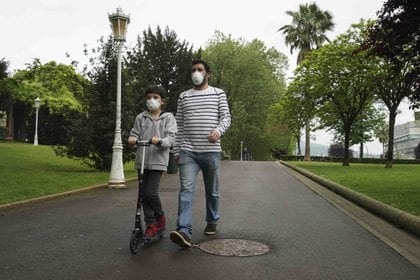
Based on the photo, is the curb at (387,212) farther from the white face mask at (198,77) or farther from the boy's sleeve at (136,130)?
the boy's sleeve at (136,130)

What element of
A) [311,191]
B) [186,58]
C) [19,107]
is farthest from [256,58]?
[311,191]

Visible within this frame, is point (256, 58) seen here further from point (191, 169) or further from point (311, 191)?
point (191, 169)

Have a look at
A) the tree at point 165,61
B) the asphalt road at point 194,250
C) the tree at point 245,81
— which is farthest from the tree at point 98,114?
the tree at point 245,81

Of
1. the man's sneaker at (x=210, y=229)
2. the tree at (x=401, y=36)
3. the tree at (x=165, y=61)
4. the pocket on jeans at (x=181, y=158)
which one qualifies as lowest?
the man's sneaker at (x=210, y=229)

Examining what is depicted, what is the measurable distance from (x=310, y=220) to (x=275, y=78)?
50483 millimetres

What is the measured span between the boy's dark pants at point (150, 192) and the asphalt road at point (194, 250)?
0.35 meters

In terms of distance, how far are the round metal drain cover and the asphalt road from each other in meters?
0.13

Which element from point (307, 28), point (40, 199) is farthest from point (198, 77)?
point (307, 28)

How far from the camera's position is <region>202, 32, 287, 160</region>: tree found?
166 feet

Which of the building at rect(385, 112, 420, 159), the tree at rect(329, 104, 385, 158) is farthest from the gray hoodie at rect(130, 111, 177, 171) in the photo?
the building at rect(385, 112, 420, 159)

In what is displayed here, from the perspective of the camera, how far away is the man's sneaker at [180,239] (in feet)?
16.4

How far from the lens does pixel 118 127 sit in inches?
529

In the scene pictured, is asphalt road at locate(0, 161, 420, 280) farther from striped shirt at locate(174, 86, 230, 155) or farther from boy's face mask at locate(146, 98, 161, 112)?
boy's face mask at locate(146, 98, 161, 112)

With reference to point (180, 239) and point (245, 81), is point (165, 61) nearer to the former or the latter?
point (180, 239)
